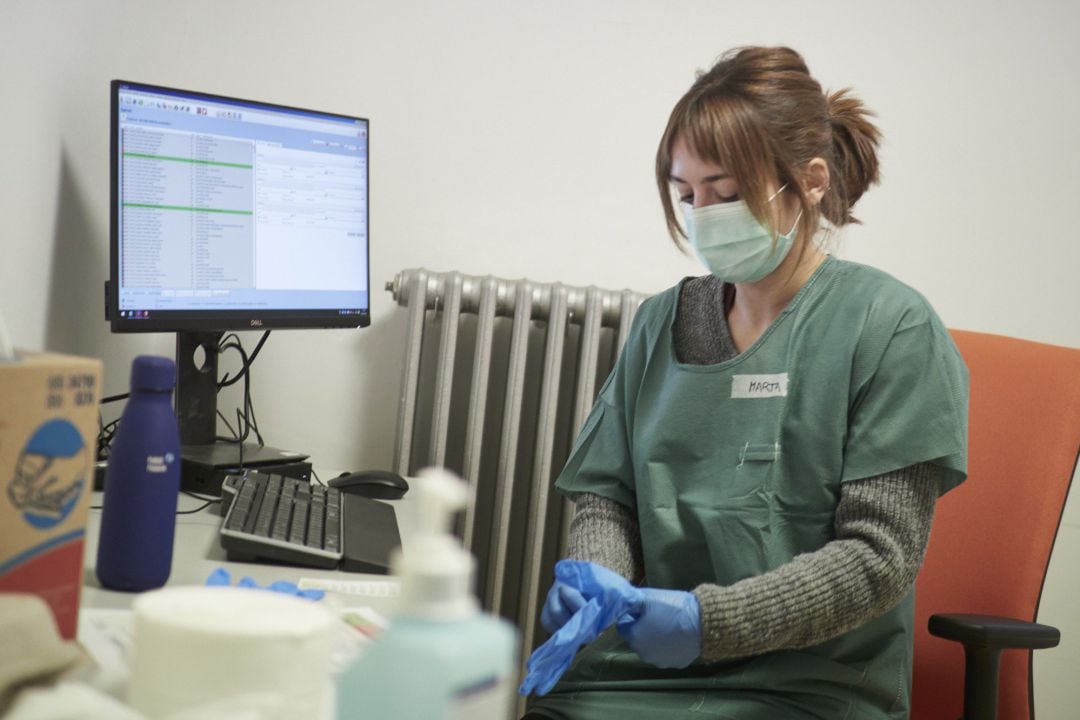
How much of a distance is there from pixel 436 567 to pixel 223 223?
1130mm

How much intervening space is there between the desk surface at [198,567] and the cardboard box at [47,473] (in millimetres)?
143

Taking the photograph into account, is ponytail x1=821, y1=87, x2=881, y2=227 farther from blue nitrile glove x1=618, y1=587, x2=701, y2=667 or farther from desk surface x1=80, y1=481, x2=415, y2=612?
desk surface x1=80, y1=481, x2=415, y2=612

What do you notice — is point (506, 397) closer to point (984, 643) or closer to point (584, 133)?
point (584, 133)

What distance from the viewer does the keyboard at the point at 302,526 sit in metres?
0.97

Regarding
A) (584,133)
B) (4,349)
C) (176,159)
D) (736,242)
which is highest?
(584,133)

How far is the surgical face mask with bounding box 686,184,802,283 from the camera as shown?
1245 millimetres

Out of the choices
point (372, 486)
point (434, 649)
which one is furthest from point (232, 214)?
point (434, 649)

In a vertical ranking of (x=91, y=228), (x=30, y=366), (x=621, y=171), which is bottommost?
(x=30, y=366)

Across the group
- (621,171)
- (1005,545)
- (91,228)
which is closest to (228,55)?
Result: (91,228)

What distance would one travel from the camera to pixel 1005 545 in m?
1.32

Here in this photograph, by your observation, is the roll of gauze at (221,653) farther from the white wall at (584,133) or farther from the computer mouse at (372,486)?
the white wall at (584,133)

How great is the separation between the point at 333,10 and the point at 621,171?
0.60 metres

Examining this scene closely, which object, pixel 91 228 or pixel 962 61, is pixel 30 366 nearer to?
pixel 91 228

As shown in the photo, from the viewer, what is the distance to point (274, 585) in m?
0.85
